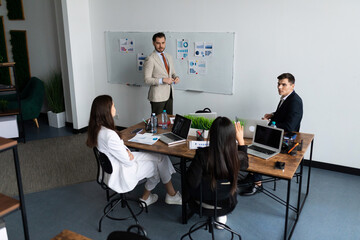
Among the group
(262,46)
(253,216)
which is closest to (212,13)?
(262,46)

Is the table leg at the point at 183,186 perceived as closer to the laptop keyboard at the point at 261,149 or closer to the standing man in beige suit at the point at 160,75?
the laptop keyboard at the point at 261,149

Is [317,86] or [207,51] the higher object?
[207,51]

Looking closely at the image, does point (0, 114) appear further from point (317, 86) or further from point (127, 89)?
point (317, 86)

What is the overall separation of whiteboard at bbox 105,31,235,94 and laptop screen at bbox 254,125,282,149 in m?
1.79

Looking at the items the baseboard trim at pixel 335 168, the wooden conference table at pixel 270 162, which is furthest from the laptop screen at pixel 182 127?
the baseboard trim at pixel 335 168

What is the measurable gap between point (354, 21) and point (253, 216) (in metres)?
2.65

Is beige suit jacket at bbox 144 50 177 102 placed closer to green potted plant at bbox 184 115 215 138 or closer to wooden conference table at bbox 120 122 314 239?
wooden conference table at bbox 120 122 314 239

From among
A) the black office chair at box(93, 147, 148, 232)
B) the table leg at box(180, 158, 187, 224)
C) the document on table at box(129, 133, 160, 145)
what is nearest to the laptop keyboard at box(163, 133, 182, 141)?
the document on table at box(129, 133, 160, 145)

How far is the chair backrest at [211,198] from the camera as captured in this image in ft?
8.77

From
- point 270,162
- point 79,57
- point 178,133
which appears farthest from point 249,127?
point 79,57

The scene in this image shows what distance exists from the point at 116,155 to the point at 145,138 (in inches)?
24.2

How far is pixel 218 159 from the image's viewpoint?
8.36ft

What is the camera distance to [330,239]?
309 centimetres

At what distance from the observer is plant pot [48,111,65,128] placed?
654 centimetres
